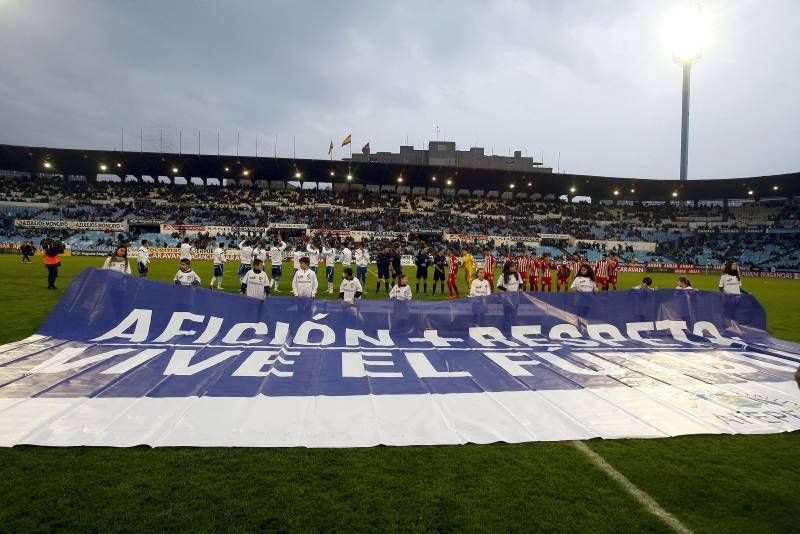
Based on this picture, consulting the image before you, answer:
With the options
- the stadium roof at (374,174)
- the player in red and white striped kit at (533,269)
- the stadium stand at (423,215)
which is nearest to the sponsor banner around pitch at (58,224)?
the stadium stand at (423,215)

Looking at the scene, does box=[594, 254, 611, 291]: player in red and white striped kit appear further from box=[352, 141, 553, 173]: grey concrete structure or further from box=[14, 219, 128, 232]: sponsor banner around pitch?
box=[352, 141, 553, 173]: grey concrete structure

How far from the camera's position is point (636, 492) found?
361cm

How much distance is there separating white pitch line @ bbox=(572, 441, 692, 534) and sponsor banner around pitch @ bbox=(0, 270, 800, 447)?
385 mm

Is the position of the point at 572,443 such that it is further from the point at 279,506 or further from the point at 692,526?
the point at 279,506

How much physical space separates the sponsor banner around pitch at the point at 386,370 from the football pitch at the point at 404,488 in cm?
31

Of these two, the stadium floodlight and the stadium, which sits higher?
the stadium floodlight

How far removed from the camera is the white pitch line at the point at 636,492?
320 centimetres

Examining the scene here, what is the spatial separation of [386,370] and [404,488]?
11.0ft

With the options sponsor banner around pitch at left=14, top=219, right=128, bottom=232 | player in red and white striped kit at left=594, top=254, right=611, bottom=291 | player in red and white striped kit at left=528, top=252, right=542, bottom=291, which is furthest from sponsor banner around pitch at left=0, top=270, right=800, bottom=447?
sponsor banner around pitch at left=14, top=219, right=128, bottom=232

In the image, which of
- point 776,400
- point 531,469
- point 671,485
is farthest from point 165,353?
point 776,400

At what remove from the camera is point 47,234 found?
4569 centimetres

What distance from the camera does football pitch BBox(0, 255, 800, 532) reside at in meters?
3.13

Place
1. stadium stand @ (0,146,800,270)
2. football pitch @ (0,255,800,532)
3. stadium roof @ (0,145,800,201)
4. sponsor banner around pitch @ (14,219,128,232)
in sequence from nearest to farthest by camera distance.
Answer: football pitch @ (0,255,800,532) < sponsor banner around pitch @ (14,219,128,232) < stadium stand @ (0,146,800,270) < stadium roof @ (0,145,800,201)

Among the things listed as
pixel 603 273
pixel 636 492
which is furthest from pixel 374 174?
pixel 636 492
